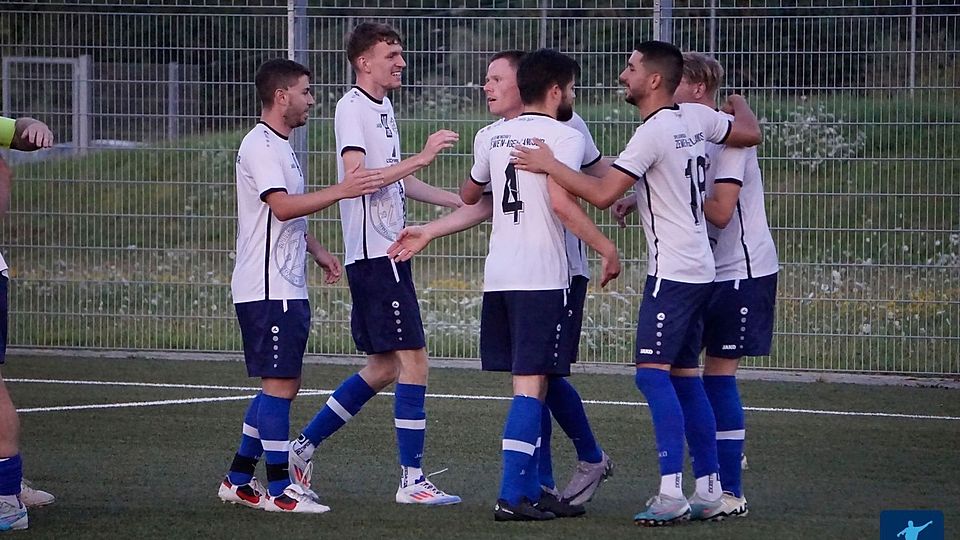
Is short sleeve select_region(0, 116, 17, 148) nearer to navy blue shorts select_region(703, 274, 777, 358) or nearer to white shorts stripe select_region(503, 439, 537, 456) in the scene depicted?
white shorts stripe select_region(503, 439, 537, 456)

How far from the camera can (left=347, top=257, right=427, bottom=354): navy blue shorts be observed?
6.32m

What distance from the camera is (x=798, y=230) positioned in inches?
413

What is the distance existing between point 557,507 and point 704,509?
2.00 ft

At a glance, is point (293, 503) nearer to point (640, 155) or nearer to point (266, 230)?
point (266, 230)

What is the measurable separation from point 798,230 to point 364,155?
5.14 m

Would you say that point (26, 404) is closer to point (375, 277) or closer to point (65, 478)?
point (65, 478)

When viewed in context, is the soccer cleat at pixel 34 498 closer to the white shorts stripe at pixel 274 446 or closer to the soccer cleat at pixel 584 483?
the white shorts stripe at pixel 274 446

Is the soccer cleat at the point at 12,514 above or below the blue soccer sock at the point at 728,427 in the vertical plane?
below

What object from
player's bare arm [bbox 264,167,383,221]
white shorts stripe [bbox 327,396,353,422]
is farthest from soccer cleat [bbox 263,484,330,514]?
player's bare arm [bbox 264,167,383,221]

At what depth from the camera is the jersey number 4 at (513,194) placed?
586 cm

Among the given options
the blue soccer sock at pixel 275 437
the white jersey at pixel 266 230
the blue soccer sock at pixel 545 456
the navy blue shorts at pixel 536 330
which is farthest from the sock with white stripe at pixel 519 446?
the white jersey at pixel 266 230

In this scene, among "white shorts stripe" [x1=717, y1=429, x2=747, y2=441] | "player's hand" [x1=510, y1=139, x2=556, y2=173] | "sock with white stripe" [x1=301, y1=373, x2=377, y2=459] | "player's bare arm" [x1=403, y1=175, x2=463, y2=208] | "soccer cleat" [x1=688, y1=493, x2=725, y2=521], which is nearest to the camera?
"player's hand" [x1=510, y1=139, x2=556, y2=173]

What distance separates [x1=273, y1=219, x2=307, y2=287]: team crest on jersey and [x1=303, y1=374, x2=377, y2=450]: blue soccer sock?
70 cm

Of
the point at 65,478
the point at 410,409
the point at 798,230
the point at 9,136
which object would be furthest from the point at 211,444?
the point at 798,230
